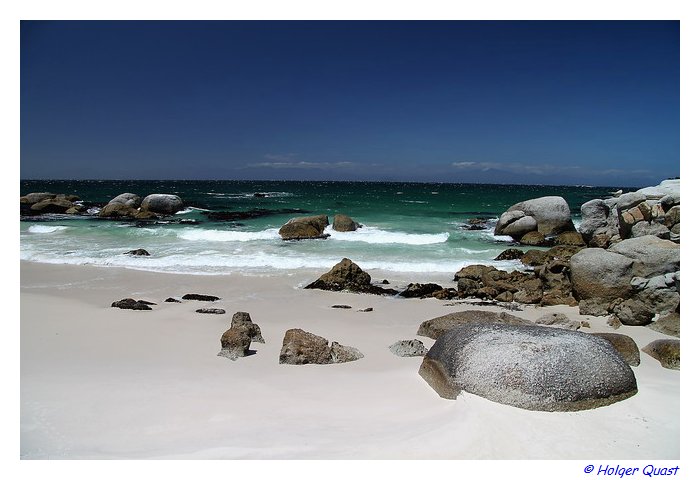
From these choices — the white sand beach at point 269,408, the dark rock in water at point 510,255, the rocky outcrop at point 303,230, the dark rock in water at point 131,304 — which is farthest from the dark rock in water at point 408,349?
the rocky outcrop at point 303,230

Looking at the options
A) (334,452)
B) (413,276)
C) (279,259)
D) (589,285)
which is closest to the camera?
(334,452)

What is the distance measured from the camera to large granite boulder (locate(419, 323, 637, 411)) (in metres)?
3.48

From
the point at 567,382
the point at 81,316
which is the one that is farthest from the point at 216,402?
the point at 81,316

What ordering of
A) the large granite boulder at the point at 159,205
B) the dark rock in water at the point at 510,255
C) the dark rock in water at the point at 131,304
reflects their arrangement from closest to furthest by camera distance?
the dark rock in water at the point at 131,304
the dark rock in water at the point at 510,255
the large granite boulder at the point at 159,205

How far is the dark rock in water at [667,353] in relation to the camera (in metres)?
4.62

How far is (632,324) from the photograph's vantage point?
6.68 m

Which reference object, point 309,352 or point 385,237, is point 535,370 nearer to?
point 309,352

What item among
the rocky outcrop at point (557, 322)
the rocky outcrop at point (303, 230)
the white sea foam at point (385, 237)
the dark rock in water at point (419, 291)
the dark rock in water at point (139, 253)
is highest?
the rocky outcrop at point (303, 230)

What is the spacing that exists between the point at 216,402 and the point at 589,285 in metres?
7.13

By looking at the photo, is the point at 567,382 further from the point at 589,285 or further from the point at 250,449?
the point at 589,285

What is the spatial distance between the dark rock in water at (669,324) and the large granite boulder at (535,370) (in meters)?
3.07

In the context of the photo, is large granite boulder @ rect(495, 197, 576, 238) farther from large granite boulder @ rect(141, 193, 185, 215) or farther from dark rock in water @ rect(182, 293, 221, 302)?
large granite boulder @ rect(141, 193, 185, 215)

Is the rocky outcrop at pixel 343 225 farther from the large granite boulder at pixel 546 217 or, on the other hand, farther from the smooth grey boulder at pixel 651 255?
the smooth grey boulder at pixel 651 255
